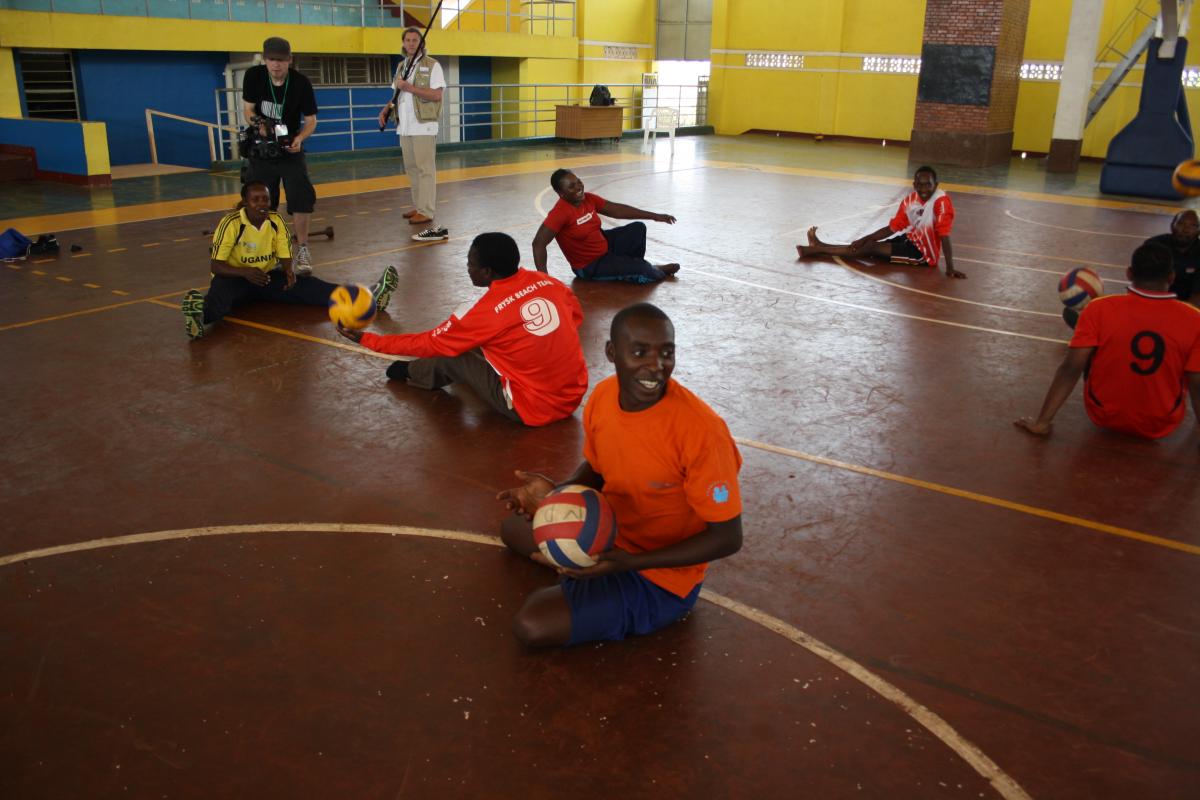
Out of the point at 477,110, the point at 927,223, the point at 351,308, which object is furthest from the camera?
the point at 477,110

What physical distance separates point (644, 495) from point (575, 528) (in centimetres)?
30

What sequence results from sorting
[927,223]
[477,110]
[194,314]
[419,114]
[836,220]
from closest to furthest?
[194,314] → [927,223] → [419,114] → [836,220] → [477,110]

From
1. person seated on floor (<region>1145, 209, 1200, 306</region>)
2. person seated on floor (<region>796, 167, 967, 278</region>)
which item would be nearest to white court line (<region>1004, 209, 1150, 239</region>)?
person seated on floor (<region>796, 167, 967, 278</region>)

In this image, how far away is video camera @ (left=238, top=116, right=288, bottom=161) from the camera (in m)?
9.14

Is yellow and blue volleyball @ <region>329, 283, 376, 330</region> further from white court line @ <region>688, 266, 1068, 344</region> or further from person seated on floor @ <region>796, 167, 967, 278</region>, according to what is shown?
person seated on floor @ <region>796, 167, 967, 278</region>

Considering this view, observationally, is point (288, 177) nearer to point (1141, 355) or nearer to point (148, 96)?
point (1141, 355)

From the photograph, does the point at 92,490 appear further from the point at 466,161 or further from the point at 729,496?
the point at 466,161

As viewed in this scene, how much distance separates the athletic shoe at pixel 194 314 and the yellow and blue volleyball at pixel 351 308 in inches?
96.5

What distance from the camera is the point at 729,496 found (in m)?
3.29

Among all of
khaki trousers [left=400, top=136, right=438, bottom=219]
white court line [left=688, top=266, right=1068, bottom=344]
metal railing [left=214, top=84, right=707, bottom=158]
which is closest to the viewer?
white court line [left=688, top=266, right=1068, bottom=344]

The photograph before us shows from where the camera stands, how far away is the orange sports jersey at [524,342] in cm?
548

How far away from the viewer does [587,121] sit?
23781 millimetres

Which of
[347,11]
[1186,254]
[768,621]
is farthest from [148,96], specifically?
[768,621]

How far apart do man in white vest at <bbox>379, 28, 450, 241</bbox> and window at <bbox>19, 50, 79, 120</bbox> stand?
29.2 feet
